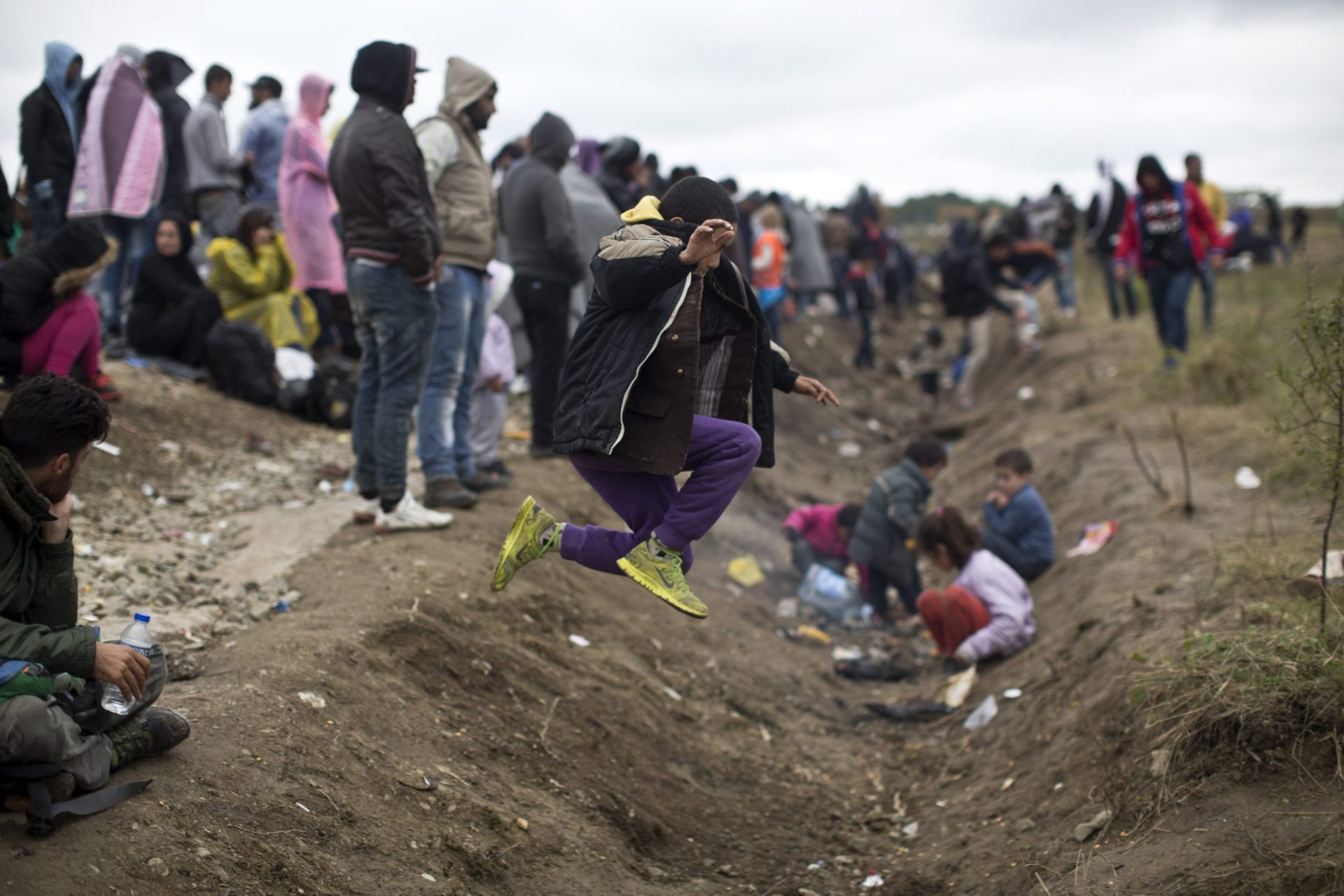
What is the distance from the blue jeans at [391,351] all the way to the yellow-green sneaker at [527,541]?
1811 mm

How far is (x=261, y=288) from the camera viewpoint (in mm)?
9047

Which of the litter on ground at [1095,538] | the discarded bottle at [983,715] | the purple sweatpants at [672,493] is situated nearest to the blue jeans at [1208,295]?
the litter on ground at [1095,538]

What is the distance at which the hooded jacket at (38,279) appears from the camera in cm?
659

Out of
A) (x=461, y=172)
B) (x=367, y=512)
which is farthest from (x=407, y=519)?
(x=461, y=172)

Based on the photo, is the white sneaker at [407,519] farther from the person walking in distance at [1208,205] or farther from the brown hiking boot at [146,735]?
the person walking in distance at [1208,205]

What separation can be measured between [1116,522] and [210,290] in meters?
7.24

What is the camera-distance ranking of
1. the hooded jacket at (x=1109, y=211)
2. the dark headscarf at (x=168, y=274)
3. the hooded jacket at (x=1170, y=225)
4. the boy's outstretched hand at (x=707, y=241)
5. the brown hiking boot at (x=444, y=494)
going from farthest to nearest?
1. the hooded jacket at (x=1109, y=211)
2. the hooded jacket at (x=1170, y=225)
3. the dark headscarf at (x=168, y=274)
4. the brown hiking boot at (x=444, y=494)
5. the boy's outstretched hand at (x=707, y=241)

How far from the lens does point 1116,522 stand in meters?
7.88

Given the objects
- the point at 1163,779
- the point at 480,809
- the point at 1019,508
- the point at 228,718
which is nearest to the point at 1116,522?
the point at 1019,508

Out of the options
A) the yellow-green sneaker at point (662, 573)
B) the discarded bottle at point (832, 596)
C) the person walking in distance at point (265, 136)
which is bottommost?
the discarded bottle at point (832, 596)

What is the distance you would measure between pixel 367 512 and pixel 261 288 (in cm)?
372

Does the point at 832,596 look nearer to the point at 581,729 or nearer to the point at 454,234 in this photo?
the point at 581,729

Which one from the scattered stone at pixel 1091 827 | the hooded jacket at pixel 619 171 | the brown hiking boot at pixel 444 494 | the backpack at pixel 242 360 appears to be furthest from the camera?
the hooded jacket at pixel 619 171

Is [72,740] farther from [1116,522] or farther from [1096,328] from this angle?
[1096,328]
